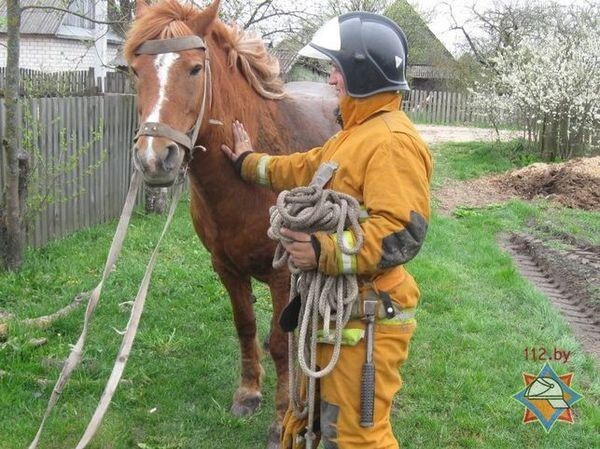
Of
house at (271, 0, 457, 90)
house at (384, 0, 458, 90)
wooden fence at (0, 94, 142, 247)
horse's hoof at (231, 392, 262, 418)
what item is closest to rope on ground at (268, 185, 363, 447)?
horse's hoof at (231, 392, 262, 418)

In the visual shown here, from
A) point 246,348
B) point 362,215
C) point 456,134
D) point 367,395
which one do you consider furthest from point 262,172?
point 456,134

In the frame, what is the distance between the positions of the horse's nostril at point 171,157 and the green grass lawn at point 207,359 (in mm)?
1718

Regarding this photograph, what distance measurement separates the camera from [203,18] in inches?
123

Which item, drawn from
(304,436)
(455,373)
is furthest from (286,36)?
(304,436)

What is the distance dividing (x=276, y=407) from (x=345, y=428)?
1497 mm

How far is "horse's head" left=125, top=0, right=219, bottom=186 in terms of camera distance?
106 inches

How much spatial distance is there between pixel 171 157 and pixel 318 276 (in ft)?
2.64

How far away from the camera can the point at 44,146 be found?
7.14 m

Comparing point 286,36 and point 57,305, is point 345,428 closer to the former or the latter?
point 57,305

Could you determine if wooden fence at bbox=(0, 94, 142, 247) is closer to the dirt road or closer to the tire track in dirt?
the tire track in dirt

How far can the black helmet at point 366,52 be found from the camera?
245 cm

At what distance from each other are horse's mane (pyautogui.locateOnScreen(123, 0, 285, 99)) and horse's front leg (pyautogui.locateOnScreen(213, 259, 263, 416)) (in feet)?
3.70

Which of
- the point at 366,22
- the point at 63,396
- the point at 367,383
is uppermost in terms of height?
the point at 366,22

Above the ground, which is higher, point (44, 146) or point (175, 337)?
point (44, 146)
